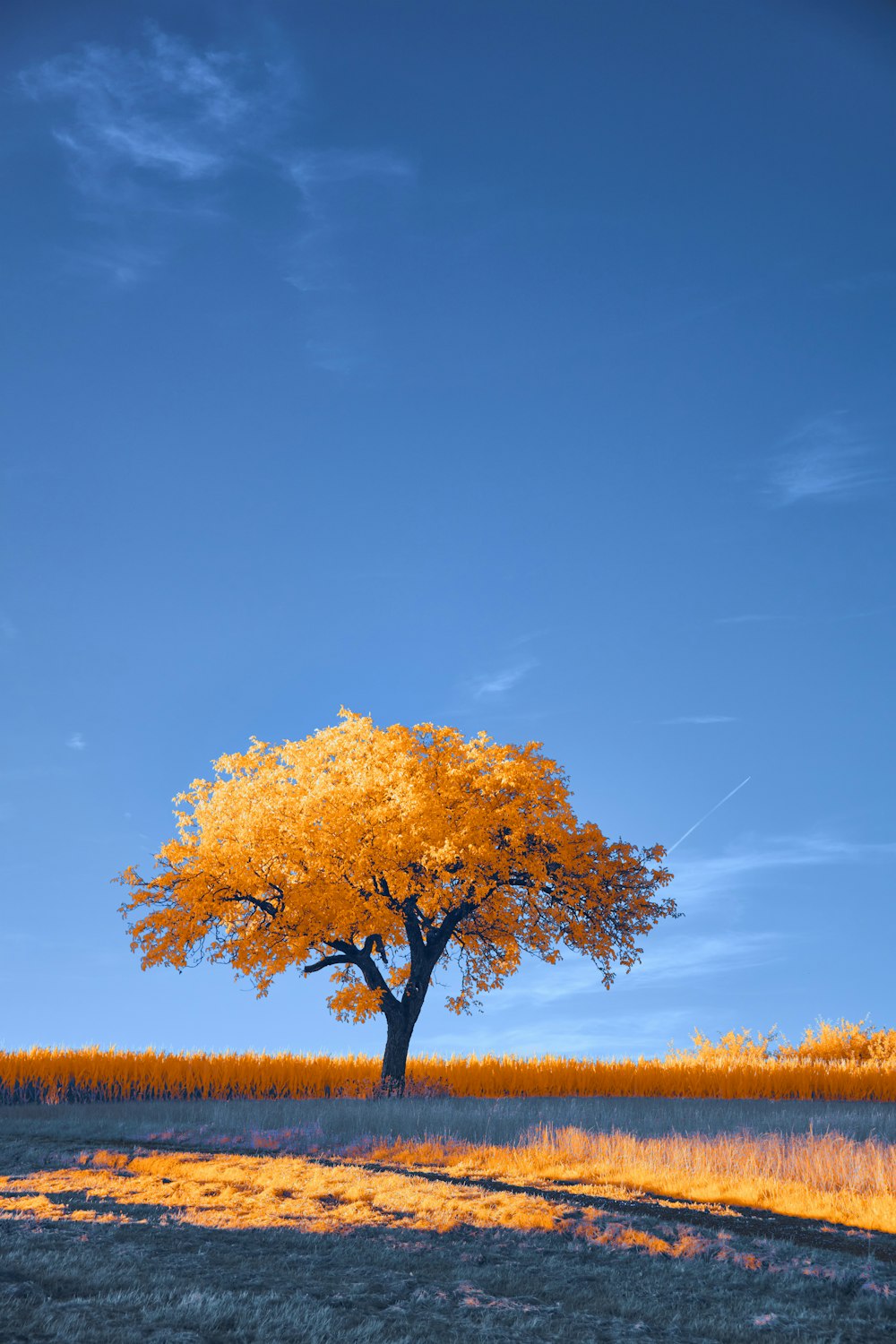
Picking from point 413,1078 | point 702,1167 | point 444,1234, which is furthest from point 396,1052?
point 444,1234

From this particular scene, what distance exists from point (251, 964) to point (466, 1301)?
79.4 feet

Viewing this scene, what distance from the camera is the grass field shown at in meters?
8.22

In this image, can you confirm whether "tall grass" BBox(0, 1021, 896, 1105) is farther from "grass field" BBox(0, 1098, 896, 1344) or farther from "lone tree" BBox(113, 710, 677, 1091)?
"grass field" BBox(0, 1098, 896, 1344)

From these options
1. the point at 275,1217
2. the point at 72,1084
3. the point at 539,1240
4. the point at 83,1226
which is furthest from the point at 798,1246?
the point at 72,1084

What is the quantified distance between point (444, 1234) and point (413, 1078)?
24463mm

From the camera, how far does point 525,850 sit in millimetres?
32250

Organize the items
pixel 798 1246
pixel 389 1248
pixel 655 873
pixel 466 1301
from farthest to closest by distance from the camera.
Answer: pixel 655 873
pixel 798 1246
pixel 389 1248
pixel 466 1301

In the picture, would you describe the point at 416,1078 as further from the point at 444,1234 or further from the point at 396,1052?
the point at 444,1234

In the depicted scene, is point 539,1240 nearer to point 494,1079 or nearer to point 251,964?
point 251,964

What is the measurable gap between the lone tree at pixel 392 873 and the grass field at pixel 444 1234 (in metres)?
11.2

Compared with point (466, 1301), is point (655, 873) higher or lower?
higher

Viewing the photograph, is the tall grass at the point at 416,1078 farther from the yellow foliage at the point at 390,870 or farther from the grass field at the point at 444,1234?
the grass field at the point at 444,1234

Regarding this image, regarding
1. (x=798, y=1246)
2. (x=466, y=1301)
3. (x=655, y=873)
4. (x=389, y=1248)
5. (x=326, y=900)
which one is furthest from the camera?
(x=655, y=873)

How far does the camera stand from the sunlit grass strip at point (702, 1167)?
13.8 metres
